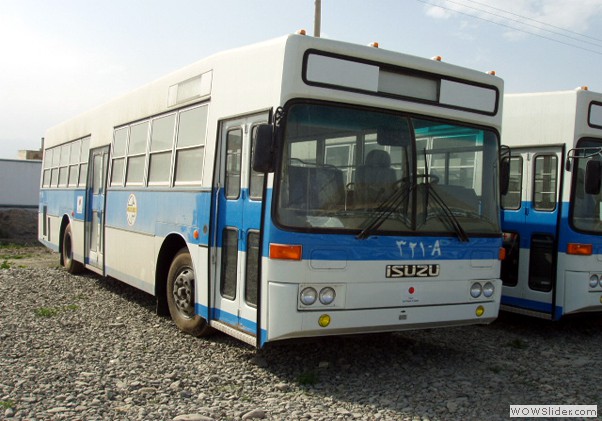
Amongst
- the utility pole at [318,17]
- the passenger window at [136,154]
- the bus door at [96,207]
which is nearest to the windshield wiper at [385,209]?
the passenger window at [136,154]

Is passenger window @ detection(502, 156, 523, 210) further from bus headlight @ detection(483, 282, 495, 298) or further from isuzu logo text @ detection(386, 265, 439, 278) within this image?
isuzu logo text @ detection(386, 265, 439, 278)

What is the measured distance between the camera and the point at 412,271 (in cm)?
608

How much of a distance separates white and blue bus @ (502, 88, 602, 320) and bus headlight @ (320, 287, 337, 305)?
3.68m

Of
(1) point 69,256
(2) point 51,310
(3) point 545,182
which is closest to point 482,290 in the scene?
(3) point 545,182

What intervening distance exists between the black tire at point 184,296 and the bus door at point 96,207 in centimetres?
313

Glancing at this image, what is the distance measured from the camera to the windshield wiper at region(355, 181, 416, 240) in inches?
228

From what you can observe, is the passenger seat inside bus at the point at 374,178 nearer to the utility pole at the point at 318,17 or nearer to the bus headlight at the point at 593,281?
the bus headlight at the point at 593,281

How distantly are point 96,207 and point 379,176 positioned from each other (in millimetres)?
6570

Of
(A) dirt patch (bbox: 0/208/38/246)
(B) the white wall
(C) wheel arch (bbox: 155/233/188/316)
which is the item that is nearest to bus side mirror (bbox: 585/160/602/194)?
(C) wheel arch (bbox: 155/233/188/316)

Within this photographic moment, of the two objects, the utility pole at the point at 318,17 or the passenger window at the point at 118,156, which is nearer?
the passenger window at the point at 118,156

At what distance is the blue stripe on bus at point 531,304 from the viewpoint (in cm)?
821

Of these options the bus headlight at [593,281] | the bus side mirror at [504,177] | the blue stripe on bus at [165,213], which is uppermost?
the bus side mirror at [504,177]

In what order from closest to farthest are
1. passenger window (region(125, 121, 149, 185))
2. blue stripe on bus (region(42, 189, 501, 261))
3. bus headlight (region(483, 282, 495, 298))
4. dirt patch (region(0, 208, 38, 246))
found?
blue stripe on bus (region(42, 189, 501, 261)) < bus headlight (region(483, 282, 495, 298)) < passenger window (region(125, 121, 149, 185)) < dirt patch (region(0, 208, 38, 246))

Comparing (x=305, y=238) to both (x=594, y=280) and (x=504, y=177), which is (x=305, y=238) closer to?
(x=504, y=177)
